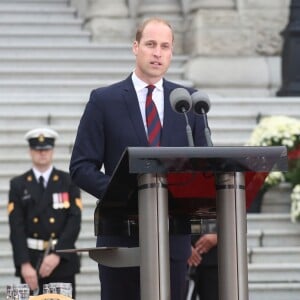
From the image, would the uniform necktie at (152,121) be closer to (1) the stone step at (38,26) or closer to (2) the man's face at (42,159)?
(2) the man's face at (42,159)

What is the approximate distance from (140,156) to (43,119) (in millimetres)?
9716

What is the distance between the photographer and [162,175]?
5.15m

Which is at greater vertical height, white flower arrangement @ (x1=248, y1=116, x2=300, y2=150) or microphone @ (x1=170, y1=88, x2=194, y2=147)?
white flower arrangement @ (x1=248, y1=116, x2=300, y2=150)

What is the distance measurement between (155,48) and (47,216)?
562 centimetres

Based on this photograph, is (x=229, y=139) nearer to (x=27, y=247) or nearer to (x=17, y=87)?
(x=17, y=87)

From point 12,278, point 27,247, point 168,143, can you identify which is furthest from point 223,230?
point 12,278

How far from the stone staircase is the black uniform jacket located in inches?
33.3

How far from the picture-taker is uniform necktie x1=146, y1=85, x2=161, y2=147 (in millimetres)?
6055

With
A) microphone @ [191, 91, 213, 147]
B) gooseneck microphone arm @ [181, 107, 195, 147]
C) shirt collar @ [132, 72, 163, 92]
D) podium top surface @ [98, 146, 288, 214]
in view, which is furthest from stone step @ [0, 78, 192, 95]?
podium top surface @ [98, 146, 288, 214]

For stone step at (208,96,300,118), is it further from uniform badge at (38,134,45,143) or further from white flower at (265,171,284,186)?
uniform badge at (38,134,45,143)

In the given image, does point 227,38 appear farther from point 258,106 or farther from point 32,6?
point 32,6

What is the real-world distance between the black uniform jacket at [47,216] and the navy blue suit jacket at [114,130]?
515 cm

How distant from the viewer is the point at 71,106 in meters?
14.9

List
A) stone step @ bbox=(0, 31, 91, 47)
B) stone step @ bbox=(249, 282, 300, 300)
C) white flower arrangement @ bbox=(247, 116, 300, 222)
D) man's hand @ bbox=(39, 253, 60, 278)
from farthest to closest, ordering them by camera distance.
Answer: stone step @ bbox=(0, 31, 91, 47) → white flower arrangement @ bbox=(247, 116, 300, 222) → stone step @ bbox=(249, 282, 300, 300) → man's hand @ bbox=(39, 253, 60, 278)
